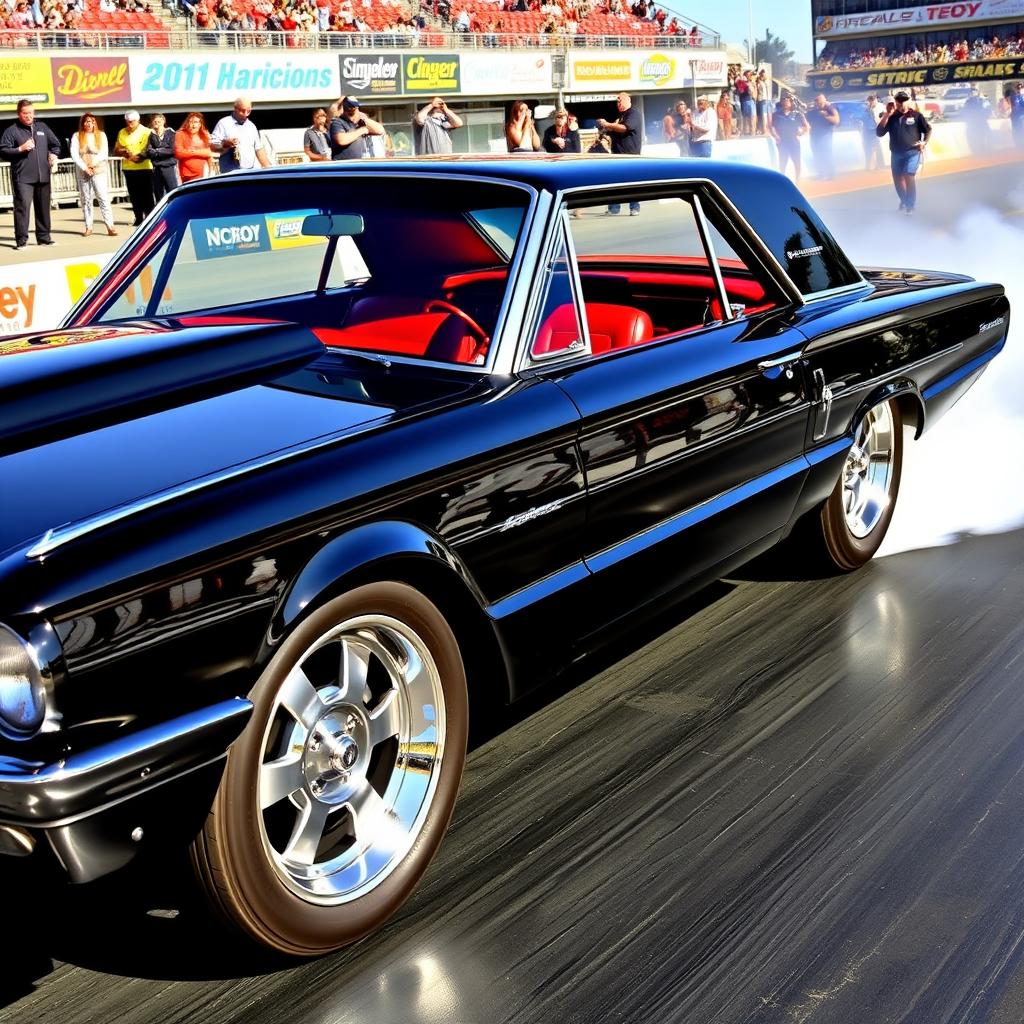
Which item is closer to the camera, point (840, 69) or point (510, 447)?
point (510, 447)

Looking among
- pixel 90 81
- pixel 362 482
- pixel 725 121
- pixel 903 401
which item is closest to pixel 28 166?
pixel 90 81

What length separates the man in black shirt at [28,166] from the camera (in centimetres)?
1716

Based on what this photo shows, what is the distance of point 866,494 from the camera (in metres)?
5.13

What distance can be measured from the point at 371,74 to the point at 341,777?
31220 mm

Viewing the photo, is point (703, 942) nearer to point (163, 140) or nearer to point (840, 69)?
point (163, 140)

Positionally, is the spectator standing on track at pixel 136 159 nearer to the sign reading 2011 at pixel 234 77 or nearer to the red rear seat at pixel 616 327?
the sign reading 2011 at pixel 234 77

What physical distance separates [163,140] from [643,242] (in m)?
12.0

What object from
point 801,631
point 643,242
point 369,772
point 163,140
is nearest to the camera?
point 369,772

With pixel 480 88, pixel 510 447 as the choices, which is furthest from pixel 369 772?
pixel 480 88

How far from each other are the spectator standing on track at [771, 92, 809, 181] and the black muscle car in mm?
23036

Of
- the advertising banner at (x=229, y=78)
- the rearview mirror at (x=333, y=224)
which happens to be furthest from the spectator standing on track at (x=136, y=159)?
the rearview mirror at (x=333, y=224)

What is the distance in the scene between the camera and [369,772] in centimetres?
300

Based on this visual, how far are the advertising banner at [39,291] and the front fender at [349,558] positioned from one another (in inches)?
313

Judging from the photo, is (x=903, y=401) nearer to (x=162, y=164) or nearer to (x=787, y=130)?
(x=162, y=164)
